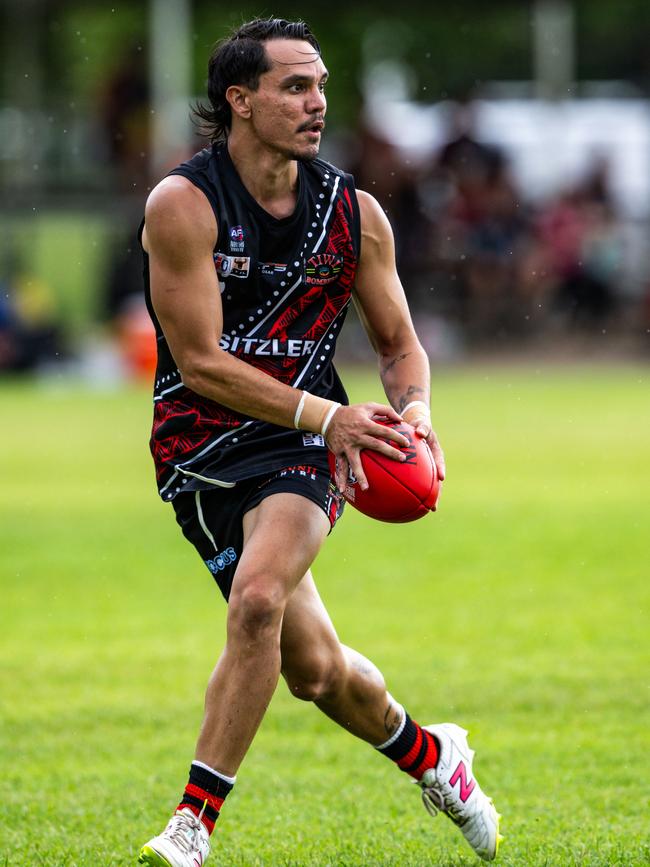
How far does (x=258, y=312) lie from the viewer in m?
5.12

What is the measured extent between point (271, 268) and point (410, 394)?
24.9 inches

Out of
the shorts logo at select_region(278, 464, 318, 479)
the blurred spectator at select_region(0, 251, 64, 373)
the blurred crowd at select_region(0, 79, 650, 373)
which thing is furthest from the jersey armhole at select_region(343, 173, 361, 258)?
the blurred crowd at select_region(0, 79, 650, 373)

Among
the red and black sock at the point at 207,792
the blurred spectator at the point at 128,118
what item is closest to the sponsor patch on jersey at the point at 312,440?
the red and black sock at the point at 207,792

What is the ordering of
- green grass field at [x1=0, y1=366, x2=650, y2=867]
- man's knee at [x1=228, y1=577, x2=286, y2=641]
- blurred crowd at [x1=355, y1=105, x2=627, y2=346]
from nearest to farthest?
1. man's knee at [x1=228, y1=577, x2=286, y2=641]
2. green grass field at [x1=0, y1=366, x2=650, y2=867]
3. blurred crowd at [x1=355, y1=105, x2=627, y2=346]

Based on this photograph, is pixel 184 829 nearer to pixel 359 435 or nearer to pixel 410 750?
pixel 410 750

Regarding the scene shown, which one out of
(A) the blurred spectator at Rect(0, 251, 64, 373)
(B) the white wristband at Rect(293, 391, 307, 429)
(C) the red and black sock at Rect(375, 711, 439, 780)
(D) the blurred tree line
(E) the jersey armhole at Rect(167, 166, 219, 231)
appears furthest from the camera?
(D) the blurred tree line

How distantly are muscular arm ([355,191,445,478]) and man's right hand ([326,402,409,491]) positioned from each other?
1.28ft

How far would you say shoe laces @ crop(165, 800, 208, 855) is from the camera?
4559 millimetres

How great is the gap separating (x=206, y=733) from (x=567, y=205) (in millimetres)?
22644

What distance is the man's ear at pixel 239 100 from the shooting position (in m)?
5.07

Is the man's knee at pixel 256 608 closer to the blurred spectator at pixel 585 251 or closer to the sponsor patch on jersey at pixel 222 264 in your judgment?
the sponsor patch on jersey at pixel 222 264

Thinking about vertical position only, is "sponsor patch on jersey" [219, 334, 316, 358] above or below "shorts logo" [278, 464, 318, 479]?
above

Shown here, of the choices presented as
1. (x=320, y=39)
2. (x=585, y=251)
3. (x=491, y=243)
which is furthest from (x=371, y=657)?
(x=320, y=39)

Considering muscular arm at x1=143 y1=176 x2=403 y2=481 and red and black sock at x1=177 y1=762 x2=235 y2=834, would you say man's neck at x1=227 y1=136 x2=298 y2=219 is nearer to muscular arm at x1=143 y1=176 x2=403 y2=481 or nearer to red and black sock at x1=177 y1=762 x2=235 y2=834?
muscular arm at x1=143 y1=176 x2=403 y2=481
